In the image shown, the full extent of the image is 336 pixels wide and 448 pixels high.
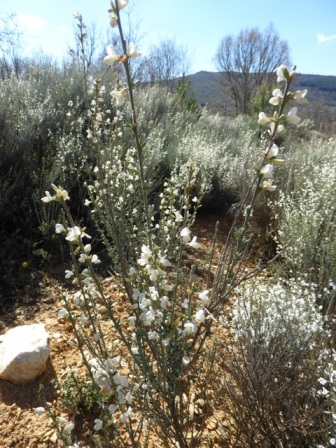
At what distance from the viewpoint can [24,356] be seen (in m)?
2.01

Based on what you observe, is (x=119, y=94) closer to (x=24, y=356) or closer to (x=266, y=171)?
(x=266, y=171)

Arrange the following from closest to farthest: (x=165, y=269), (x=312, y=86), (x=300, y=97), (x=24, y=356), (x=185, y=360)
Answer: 1. (x=300, y=97)
2. (x=185, y=360)
3. (x=24, y=356)
4. (x=165, y=269)
5. (x=312, y=86)

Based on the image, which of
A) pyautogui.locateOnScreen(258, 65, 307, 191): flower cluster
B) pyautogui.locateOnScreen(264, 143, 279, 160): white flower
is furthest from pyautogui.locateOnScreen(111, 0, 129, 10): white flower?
pyautogui.locateOnScreen(264, 143, 279, 160): white flower

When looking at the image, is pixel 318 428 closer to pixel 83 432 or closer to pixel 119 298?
pixel 83 432

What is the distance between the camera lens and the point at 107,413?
124cm

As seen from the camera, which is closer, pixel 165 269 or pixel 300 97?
pixel 300 97

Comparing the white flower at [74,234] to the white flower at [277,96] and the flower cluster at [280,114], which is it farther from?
the white flower at [277,96]

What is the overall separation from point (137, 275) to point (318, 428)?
1022 mm

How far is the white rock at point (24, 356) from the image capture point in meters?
2.00

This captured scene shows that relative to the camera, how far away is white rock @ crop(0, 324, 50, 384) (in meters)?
2.00

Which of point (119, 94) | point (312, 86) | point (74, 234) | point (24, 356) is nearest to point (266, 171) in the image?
point (119, 94)

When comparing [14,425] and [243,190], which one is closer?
[14,425]

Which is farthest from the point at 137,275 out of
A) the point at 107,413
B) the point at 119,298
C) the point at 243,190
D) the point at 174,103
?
the point at 174,103

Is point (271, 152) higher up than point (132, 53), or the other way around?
point (132, 53)
